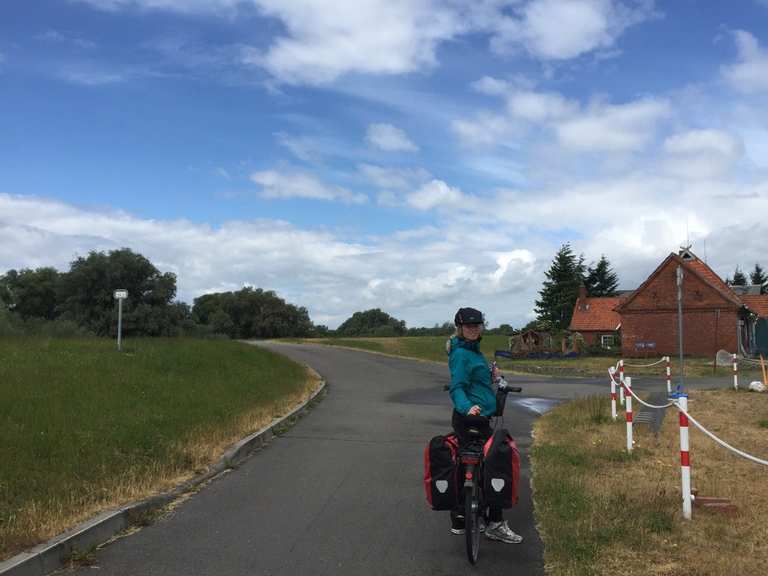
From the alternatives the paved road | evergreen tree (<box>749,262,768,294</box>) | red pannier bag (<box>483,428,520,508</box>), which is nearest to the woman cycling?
the paved road

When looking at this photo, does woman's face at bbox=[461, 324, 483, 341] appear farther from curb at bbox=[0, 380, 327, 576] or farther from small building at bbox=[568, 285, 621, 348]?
small building at bbox=[568, 285, 621, 348]

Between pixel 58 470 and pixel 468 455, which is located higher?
pixel 468 455

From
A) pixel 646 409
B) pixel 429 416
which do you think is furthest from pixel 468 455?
pixel 646 409

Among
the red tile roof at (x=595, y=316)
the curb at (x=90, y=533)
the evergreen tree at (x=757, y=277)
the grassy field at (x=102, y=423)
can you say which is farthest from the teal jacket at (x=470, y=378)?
the evergreen tree at (x=757, y=277)

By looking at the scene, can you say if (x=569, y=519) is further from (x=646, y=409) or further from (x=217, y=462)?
(x=646, y=409)

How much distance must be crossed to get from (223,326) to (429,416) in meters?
83.7

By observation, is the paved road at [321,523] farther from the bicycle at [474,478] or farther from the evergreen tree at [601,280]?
the evergreen tree at [601,280]

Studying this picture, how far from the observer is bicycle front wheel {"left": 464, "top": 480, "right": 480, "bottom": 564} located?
5.25m

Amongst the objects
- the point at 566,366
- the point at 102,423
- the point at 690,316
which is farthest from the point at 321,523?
the point at 690,316

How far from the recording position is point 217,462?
9.00 m

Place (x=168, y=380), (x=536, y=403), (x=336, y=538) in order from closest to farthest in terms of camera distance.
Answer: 1. (x=336, y=538)
2. (x=168, y=380)
3. (x=536, y=403)

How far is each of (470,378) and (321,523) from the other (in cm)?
199

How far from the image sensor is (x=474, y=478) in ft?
18.0

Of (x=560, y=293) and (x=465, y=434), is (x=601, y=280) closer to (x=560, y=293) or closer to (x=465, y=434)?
(x=560, y=293)
